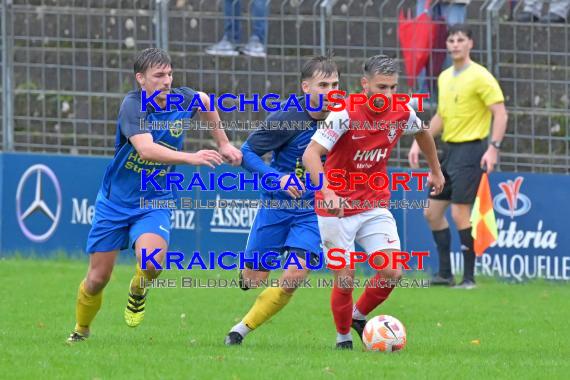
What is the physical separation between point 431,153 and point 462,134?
14.8 feet

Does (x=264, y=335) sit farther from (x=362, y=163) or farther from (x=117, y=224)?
(x=362, y=163)

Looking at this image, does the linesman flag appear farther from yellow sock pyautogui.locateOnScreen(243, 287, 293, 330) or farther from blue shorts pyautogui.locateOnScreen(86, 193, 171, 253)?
blue shorts pyautogui.locateOnScreen(86, 193, 171, 253)

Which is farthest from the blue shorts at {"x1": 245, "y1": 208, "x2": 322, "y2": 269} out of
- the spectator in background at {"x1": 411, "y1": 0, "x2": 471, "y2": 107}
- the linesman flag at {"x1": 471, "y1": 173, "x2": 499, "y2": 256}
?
the spectator in background at {"x1": 411, "y1": 0, "x2": 471, "y2": 107}

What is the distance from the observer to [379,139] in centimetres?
975

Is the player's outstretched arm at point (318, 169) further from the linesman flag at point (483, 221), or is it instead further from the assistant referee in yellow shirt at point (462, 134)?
the linesman flag at point (483, 221)

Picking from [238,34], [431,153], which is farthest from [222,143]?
[238,34]

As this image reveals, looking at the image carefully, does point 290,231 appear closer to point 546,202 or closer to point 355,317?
point 355,317

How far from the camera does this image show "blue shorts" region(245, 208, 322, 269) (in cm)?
1034

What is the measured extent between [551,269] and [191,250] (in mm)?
4156

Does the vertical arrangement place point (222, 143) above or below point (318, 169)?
above

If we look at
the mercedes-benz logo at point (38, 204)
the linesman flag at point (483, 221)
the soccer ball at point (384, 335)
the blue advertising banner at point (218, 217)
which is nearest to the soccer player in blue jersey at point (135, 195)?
the soccer ball at point (384, 335)

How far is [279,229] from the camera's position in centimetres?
1052

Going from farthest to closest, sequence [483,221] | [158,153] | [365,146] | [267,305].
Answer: [483,221], [267,305], [365,146], [158,153]

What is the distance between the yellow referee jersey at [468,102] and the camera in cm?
1431
